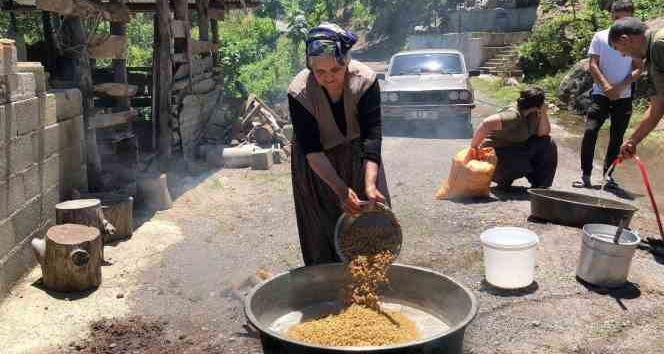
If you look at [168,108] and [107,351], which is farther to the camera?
[168,108]

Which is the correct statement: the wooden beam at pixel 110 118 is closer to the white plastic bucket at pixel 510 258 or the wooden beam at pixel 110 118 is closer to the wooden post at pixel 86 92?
the wooden post at pixel 86 92

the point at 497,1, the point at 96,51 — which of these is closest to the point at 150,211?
the point at 96,51

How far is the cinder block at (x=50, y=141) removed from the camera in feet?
17.6

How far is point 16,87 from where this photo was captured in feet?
15.6

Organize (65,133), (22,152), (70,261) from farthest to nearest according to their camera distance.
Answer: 1. (65,133)
2. (22,152)
3. (70,261)

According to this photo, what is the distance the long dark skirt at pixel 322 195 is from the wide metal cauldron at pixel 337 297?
32cm

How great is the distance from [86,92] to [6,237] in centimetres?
241

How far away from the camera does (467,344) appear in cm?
390

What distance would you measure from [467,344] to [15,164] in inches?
148

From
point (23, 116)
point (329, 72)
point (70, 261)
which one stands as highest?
point (329, 72)

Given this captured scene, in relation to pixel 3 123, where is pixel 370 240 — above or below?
below

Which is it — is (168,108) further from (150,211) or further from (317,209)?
(317,209)

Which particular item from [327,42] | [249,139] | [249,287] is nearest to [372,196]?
[327,42]

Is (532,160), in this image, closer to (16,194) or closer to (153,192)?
(153,192)
